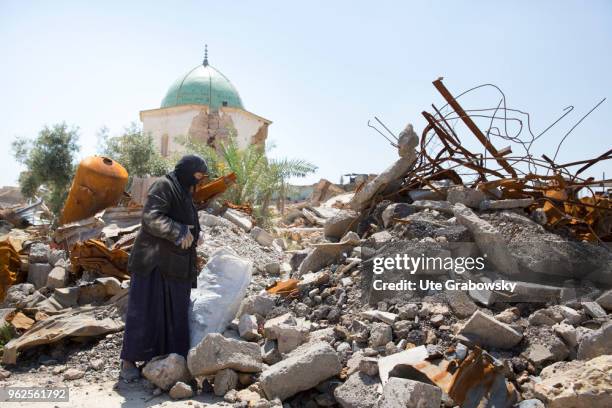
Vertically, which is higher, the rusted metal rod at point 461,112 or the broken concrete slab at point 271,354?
the rusted metal rod at point 461,112

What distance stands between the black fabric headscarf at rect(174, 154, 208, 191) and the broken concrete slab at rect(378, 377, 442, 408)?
221cm

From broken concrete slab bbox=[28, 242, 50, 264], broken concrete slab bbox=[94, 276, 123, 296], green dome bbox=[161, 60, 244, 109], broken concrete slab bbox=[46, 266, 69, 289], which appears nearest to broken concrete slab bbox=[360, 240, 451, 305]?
broken concrete slab bbox=[94, 276, 123, 296]

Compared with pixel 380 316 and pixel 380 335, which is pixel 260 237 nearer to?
pixel 380 316

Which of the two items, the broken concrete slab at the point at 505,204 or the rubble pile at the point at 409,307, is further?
the broken concrete slab at the point at 505,204

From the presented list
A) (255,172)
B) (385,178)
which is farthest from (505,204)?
(255,172)

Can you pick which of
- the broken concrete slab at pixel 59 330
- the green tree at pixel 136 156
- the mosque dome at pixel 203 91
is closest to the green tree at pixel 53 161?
the green tree at pixel 136 156

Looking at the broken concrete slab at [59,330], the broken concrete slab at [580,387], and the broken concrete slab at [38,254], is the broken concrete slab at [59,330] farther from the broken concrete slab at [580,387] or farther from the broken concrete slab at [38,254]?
the broken concrete slab at [580,387]

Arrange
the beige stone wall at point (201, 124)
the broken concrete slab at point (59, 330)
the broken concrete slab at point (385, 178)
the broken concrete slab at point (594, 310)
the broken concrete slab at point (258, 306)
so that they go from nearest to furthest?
the broken concrete slab at point (594, 310)
the broken concrete slab at point (59, 330)
the broken concrete slab at point (258, 306)
the broken concrete slab at point (385, 178)
the beige stone wall at point (201, 124)

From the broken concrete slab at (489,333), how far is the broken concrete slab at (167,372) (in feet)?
6.42

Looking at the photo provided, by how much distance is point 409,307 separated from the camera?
3779 mm

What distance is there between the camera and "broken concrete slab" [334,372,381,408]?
2979 millimetres

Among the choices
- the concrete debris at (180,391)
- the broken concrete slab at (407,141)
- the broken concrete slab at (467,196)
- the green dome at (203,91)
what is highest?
the green dome at (203,91)

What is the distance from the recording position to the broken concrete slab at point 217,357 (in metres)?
3.30

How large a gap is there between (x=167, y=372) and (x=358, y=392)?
4.34 ft
